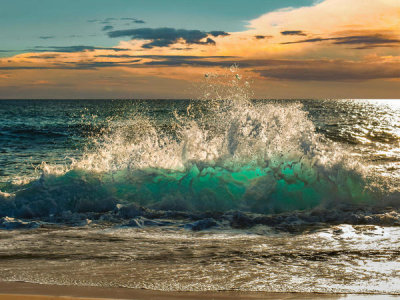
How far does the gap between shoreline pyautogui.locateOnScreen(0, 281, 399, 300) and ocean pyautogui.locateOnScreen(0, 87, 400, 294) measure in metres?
0.14

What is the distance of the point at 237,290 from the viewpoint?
4223mm

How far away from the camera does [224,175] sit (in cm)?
983

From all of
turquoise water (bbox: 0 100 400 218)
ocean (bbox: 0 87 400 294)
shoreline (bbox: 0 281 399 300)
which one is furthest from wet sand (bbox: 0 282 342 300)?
turquoise water (bbox: 0 100 400 218)

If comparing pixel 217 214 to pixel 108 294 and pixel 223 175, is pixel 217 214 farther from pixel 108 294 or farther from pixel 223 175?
pixel 108 294

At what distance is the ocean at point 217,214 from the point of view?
15.5ft

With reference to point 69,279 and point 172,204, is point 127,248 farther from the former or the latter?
point 172,204

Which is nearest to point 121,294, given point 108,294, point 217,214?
point 108,294

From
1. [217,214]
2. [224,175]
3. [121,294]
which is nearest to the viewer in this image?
[121,294]

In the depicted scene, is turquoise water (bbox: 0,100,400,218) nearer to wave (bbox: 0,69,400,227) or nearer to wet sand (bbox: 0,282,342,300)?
wave (bbox: 0,69,400,227)

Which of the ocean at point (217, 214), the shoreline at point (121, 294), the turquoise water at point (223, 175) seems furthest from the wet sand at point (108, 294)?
the turquoise water at point (223, 175)

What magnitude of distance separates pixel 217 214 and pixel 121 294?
4.20 meters

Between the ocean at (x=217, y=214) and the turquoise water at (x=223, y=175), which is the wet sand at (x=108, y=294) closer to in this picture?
the ocean at (x=217, y=214)

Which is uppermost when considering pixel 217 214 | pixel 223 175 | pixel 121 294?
pixel 223 175

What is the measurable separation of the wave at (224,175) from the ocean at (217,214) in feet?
0.09
